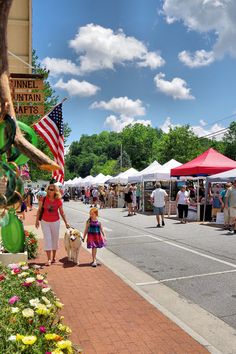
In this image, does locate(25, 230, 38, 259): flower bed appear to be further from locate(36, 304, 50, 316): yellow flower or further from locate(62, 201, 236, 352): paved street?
locate(36, 304, 50, 316): yellow flower

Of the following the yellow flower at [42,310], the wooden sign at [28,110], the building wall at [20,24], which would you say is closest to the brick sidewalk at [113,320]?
the yellow flower at [42,310]

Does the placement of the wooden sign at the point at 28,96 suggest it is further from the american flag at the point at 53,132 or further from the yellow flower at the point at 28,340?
the yellow flower at the point at 28,340

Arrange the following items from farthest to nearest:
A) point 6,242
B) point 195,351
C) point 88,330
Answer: point 88,330 < point 195,351 < point 6,242

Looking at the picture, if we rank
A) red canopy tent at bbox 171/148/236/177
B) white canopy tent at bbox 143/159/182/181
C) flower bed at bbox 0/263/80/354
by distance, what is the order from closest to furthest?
flower bed at bbox 0/263/80/354
red canopy tent at bbox 171/148/236/177
white canopy tent at bbox 143/159/182/181

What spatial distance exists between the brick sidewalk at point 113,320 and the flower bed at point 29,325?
0.89 metres

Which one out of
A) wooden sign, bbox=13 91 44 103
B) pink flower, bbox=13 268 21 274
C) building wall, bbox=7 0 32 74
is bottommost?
pink flower, bbox=13 268 21 274

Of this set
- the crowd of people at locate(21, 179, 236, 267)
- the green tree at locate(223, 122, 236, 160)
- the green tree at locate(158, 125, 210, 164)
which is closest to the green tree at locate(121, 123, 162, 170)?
the green tree at locate(223, 122, 236, 160)

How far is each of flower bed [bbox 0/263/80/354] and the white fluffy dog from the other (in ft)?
14.4

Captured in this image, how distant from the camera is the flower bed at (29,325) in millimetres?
2676

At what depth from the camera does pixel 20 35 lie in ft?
13.3

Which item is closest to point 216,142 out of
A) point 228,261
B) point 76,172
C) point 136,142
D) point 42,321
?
point 136,142

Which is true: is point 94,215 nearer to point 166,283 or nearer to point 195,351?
point 166,283

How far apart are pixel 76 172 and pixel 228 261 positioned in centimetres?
11593

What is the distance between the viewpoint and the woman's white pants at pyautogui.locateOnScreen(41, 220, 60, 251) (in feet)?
28.4
